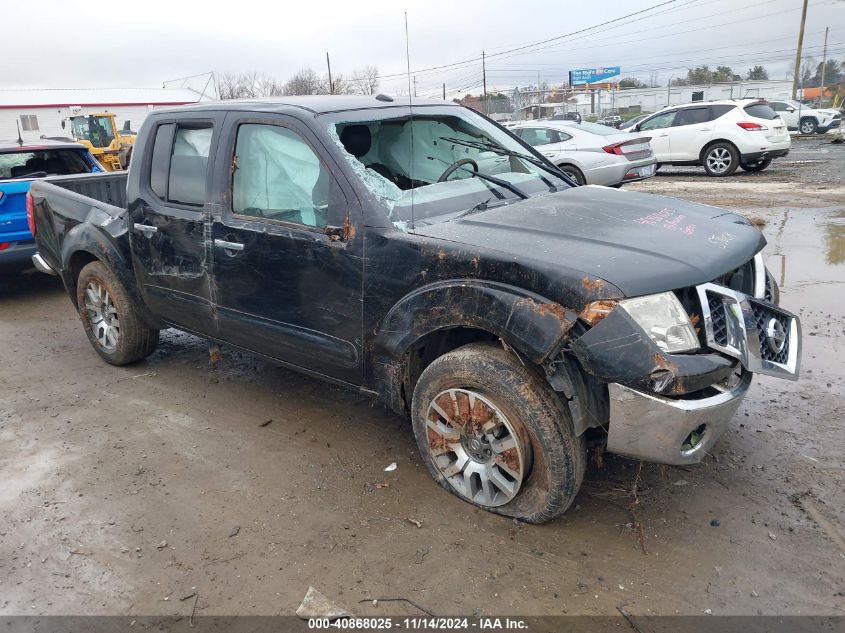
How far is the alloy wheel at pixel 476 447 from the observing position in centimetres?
291

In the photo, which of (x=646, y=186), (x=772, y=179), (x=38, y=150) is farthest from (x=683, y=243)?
(x=772, y=179)

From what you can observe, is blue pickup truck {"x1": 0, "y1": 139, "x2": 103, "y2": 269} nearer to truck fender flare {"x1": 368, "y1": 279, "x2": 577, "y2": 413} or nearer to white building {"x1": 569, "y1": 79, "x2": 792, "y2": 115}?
truck fender flare {"x1": 368, "y1": 279, "x2": 577, "y2": 413}

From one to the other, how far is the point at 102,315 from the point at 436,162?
2.94 metres

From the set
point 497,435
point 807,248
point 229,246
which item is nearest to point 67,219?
point 229,246

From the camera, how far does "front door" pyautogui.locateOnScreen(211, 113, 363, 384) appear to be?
331 centimetres

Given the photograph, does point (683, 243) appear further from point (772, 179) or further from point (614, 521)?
point (772, 179)

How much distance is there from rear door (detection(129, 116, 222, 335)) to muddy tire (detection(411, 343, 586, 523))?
1.69m

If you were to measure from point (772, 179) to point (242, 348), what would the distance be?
13641 mm

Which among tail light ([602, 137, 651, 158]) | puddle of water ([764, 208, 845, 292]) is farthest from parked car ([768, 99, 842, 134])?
puddle of water ([764, 208, 845, 292])

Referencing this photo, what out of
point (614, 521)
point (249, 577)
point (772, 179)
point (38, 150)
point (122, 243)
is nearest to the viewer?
point (249, 577)

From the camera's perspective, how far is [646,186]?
46.4 feet

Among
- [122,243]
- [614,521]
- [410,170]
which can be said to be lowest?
[614,521]

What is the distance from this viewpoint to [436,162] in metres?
3.87

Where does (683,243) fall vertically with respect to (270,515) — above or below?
above
